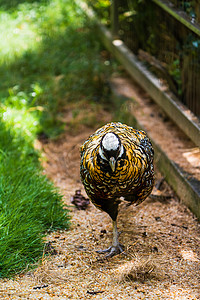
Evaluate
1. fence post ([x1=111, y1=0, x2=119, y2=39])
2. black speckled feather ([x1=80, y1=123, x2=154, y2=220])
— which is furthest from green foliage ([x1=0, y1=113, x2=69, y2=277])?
fence post ([x1=111, y1=0, x2=119, y2=39])

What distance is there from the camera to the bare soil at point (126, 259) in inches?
122

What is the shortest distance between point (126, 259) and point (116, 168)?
2.95ft

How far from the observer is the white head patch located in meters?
2.96

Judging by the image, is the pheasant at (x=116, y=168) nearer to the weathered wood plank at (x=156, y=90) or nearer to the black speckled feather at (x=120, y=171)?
the black speckled feather at (x=120, y=171)

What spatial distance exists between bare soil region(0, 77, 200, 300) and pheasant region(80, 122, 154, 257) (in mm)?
223

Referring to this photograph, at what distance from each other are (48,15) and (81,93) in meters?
3.18

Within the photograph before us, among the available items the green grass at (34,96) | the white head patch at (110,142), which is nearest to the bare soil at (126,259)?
the green grass at (34,96)

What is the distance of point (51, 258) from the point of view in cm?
354

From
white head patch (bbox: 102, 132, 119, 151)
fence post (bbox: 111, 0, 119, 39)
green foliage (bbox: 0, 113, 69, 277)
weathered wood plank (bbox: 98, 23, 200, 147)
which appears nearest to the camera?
white head patch (bbox: 102, 132, 119, 151)

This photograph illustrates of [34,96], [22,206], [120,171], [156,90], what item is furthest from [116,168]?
[34,96]

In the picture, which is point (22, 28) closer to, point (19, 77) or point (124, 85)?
point (19, 77)

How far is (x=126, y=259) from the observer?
11.8ft

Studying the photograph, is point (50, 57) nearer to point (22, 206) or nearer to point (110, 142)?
point (22, 206)

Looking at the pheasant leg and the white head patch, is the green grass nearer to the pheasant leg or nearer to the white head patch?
the pheasant leg
